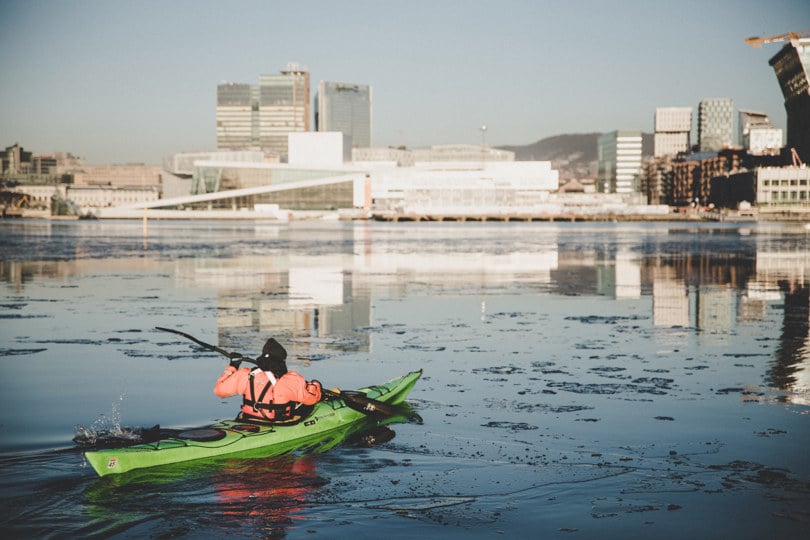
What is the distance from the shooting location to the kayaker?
32.7 feet

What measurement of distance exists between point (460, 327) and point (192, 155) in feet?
617

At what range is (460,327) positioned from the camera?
64.2 ft

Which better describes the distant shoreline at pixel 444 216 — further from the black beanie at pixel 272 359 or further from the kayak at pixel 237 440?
the black beanie at pixel 272 359

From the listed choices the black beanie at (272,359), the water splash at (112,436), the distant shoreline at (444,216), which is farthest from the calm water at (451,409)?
the distant shoreline at (444,216)

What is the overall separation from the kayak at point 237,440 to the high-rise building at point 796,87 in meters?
179

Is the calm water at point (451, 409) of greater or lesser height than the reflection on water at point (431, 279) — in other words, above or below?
below

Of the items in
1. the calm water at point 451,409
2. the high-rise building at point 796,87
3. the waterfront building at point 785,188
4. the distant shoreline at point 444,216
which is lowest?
the calm water at point 451,409

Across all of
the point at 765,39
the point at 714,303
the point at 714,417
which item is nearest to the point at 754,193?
the point at 765,39

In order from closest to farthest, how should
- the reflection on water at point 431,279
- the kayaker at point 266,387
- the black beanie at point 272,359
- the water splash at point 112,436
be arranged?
1. the water splash at point 112,436
2. the black beanie at point 272,359
3. the kayaker at point 266,387
4. the reflection on water at point 431,279

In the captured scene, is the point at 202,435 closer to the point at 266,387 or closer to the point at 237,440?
the point at 237,440

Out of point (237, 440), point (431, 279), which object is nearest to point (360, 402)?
point (237, 440)

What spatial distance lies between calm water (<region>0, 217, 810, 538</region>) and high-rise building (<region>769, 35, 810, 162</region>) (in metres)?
160

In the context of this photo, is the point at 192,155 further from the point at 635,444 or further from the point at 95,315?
the point at 635,444

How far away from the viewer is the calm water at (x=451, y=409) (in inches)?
315
